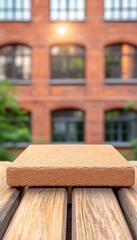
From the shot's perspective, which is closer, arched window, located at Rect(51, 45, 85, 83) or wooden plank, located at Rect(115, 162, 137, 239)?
wooden plank, located at Rect(115, 162, 137, 239)

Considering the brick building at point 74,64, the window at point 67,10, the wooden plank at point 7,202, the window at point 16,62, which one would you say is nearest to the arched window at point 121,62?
the brick building at point 74,64

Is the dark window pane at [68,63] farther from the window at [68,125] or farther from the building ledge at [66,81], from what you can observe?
the window at [68,125]

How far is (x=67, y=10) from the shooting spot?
65.5 ft

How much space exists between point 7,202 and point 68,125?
18479 millimetres

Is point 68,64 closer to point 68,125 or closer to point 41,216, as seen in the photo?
point 68,125

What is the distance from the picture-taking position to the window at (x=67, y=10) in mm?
19781

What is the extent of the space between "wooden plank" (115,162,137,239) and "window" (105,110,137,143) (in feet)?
59.4

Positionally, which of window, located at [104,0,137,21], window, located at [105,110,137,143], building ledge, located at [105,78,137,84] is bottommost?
window, located at [105,110,137,143]

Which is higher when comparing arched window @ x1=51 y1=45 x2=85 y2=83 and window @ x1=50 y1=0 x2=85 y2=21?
window @ x1=50 y1=0 x2=85 y2=21

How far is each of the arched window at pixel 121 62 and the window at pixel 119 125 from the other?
1774 millimetres

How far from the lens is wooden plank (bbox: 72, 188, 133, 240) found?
1179mm

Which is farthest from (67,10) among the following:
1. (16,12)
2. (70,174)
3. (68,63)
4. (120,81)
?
(70,174)

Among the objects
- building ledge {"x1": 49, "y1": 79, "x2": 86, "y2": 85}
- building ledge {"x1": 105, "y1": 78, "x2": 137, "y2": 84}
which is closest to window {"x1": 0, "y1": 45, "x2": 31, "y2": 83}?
building ledge {"x1": 49, "y1": 79, "x2": 86, "y2": 85}

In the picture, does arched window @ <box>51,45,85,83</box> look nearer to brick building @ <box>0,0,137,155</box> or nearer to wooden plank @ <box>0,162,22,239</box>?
brick building @ <box>0,0,137,155</box>
